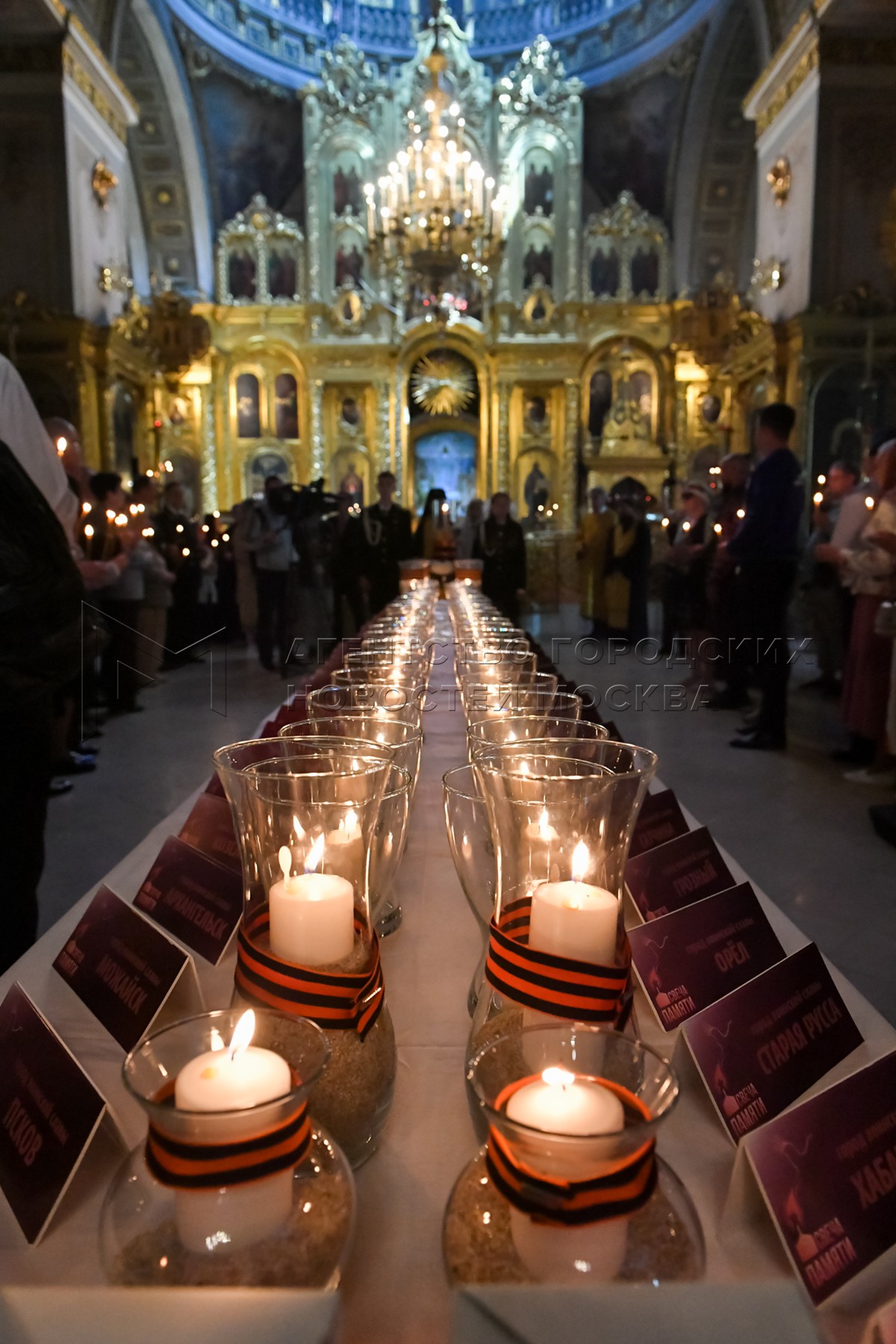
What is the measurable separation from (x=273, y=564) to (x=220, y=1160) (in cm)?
739

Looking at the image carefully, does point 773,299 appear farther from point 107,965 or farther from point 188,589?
point 107,965

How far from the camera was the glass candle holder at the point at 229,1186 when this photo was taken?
18.7 inches

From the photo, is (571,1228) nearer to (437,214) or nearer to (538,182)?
(437,214)

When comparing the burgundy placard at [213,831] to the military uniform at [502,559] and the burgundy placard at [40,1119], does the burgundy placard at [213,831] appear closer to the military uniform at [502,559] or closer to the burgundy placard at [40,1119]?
the burgundy placard at [40,1119]

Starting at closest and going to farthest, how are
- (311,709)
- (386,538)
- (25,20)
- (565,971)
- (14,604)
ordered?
(565,971) < (311,709) < (14,604) < (386,538) < (25,20)

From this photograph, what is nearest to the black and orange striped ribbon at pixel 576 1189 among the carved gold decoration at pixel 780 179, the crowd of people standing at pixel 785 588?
the crowd of people standing at pixel 785 588

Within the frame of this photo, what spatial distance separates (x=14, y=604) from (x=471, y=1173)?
1466mm

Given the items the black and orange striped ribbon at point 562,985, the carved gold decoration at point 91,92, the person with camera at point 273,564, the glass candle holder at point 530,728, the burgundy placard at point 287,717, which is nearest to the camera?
the black and orange striped ribbon at point 562,985

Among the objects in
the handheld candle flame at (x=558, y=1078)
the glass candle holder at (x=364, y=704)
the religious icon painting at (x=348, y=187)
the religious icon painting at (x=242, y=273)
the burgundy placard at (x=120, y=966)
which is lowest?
the burgundy placard at (x=120, y=966)

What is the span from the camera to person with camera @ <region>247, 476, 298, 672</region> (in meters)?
7.55

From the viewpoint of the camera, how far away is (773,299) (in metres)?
10.7

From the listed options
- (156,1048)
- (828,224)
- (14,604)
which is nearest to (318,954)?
(156,1048)

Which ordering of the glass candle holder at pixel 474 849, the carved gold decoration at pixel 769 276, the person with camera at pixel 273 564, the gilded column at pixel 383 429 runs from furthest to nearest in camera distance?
the gilded column at pixel 383 429
the carved gold decoration at pixel 769 276
the person with camera at pixel 273 564
the glass candle holder at pixel 474 849

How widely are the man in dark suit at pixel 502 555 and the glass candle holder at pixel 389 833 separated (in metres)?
6.73
